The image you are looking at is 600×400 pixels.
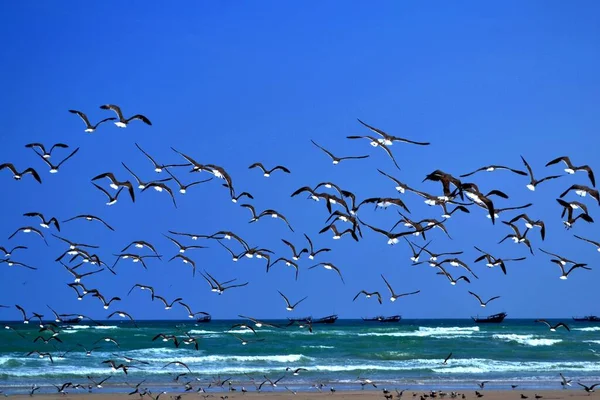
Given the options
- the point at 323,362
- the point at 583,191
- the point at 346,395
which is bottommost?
the point at 346,395

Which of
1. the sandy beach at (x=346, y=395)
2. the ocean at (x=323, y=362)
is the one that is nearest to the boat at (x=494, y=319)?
the ocean at (x=323, y=362)

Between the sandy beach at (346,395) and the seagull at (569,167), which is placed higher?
the seagull at (569,167)

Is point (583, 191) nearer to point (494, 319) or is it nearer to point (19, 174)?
point (19, 174)

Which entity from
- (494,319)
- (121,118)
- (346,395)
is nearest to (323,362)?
(346,395)

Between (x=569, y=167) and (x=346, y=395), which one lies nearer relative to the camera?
(x=569, y=167)

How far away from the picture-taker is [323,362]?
43.7 meters

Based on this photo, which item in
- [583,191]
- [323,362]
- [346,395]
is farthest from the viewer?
[323,362]

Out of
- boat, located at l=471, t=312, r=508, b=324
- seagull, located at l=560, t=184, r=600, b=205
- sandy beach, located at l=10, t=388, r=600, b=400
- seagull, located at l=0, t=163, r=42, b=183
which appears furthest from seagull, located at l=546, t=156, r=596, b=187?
boat, located at l=471, t=312, r=508, b=324

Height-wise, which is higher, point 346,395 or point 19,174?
point 19,174

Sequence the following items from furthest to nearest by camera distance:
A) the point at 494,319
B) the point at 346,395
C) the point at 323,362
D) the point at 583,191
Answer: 1. the point at 494,319
2. the point at 323,362
3. the point at 346,395
4. the point at 583,191

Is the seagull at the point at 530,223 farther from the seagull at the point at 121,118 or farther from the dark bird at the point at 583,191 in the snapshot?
the seagull at the point at 121,118

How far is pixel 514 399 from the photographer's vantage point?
26.6 meters

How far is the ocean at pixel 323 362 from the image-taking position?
33.6m

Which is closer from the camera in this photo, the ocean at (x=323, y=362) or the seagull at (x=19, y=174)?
the seagull at (x=19, y=174)
